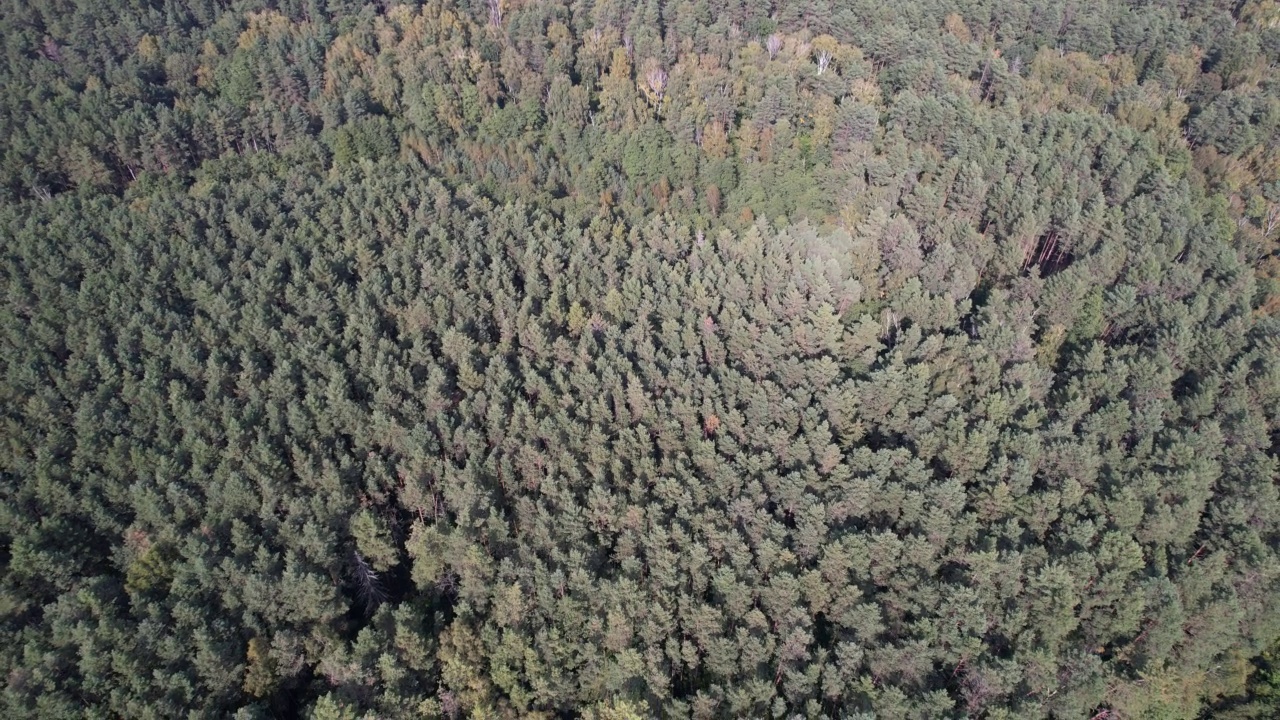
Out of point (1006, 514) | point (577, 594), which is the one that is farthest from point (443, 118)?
point (1006, 514)

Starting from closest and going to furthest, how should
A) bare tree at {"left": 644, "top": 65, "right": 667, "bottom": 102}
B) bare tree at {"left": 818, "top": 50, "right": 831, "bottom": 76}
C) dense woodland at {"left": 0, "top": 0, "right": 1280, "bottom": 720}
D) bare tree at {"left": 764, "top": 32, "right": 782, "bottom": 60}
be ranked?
1. dense woodland at {"left": 0, "top": 0, "right": 1280, "bottom": 720}
2. bare tree at {"left": 818, "top": 50, "right": 831, "bottom": 76}
3. bare tree at {"left": 644, "top": 65, "right": 667, "bottom": 102}
4. bare tree at {"left": 764, "top": 32, "right": 782, "bottom": 60}

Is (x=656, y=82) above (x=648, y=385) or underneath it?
above

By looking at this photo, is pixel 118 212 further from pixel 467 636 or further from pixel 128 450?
pixel 467 636

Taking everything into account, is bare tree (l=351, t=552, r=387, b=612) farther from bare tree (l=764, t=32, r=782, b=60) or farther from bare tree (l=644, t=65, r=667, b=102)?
bare tree (l=764, t=32, r=782, b=60)

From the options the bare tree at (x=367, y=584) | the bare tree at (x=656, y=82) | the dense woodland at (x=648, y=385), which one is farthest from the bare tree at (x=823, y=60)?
the bare tree at (x=367, y=584)

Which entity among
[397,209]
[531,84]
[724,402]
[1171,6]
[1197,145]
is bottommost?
[724,402]

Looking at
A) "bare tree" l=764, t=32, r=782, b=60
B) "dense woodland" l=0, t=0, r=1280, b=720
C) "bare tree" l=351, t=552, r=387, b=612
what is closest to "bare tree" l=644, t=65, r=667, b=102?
"dense woodland" l=0, t=0, r=1280, b=720

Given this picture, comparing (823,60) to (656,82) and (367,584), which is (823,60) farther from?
(367,584)

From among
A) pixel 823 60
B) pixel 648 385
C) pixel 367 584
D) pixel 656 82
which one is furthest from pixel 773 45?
pixel 367 584
